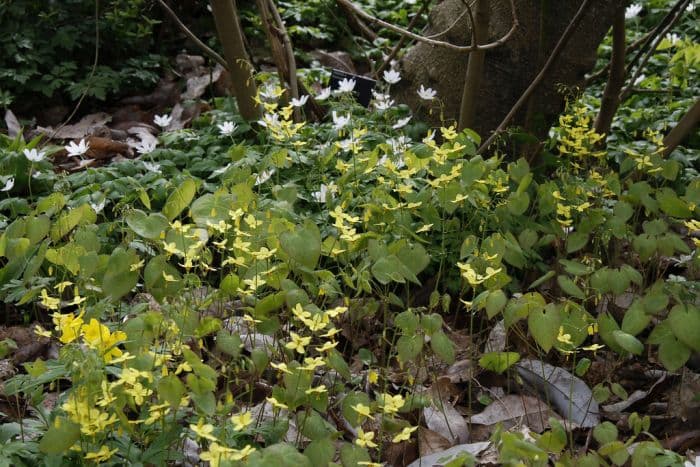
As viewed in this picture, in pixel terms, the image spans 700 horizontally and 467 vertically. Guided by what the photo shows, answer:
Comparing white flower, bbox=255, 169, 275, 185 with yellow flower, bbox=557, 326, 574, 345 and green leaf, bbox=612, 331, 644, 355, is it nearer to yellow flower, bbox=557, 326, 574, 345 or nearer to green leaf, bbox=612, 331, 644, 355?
yellow flower, bbox=557, 326, 574, 345

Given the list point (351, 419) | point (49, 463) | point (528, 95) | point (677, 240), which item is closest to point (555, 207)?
point (677, 240)

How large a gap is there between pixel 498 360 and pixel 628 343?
34 centimetres

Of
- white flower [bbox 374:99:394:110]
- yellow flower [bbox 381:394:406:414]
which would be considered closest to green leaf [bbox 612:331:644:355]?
yellow flower [bbox 381:394:406:414]

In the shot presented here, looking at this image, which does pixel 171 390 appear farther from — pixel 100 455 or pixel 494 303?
pixel 494 303

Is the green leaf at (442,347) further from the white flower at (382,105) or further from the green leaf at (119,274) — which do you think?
the white flower at (382,105)

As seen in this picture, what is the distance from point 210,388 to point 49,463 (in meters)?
0.33

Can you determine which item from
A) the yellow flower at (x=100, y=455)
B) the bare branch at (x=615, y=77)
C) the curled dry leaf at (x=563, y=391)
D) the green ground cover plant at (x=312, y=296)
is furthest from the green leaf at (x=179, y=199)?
the bare branch at (x=615, y=77)

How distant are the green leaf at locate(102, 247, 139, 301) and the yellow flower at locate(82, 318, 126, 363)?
1.20 ft

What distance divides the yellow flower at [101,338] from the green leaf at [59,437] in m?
0.16

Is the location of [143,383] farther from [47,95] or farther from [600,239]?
[47,95]

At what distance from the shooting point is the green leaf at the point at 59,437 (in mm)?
1517

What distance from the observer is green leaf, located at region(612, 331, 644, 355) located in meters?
1.90

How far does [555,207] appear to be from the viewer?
107 inches

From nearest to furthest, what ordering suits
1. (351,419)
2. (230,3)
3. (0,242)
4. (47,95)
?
(351,419) < (0,242) < (230,3) < (47,95)
